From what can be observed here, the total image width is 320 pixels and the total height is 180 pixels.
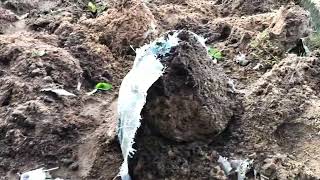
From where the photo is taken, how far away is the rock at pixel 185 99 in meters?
2.55

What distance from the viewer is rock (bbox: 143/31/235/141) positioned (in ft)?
8.38

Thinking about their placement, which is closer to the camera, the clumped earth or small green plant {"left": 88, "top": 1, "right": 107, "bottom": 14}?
the clumped earth

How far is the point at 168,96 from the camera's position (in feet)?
8.38

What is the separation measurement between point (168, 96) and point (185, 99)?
93 millimetres

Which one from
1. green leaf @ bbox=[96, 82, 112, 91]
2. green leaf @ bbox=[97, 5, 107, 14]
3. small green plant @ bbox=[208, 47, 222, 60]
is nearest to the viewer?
green leaf @ bbox=[96, 82, 112, 91]

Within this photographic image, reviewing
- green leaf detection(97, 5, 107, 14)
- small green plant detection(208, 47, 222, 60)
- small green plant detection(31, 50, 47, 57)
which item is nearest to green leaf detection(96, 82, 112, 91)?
small green plant detection(31, 50, 47, 57)

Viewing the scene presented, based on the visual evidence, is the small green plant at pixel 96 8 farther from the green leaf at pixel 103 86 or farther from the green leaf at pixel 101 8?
the green leaf at pixel 103 86

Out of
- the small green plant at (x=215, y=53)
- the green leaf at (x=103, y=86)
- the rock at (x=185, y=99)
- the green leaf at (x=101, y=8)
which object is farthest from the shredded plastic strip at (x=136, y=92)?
the green leaf at (x=101, y=8)

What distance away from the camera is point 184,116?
2602 mm

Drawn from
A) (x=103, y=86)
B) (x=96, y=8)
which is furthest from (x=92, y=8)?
(x=103, y=86)

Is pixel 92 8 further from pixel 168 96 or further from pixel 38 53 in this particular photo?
pixel 168 96

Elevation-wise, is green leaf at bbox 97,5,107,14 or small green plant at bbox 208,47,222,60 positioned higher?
green leaf at bbox 97,5,107,14

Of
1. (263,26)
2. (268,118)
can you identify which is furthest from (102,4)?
(268,118)

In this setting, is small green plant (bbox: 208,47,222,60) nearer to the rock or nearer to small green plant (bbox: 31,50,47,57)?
the rock
